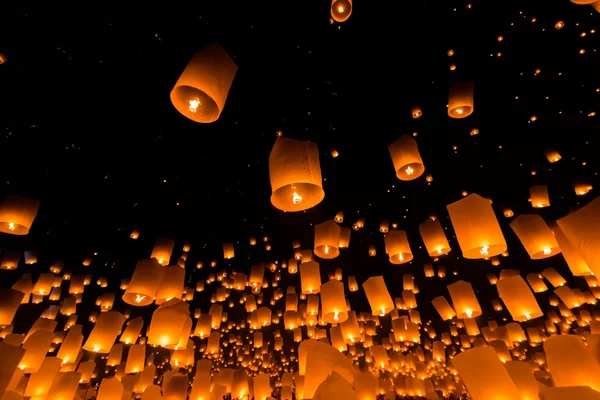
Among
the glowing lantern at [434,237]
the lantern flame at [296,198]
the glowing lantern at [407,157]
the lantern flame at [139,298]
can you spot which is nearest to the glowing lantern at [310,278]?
the glowing lantern at [434,237]

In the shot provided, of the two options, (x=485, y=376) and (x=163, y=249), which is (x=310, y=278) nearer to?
(x=163, y=249)

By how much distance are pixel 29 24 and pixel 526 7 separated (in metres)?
5.07

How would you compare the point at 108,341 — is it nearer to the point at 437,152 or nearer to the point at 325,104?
the point at 325,104

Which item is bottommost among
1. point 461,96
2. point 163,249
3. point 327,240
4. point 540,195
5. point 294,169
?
point 294,169

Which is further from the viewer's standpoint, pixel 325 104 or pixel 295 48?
pixel 325 104

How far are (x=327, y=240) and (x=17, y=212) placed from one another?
3.13 meters

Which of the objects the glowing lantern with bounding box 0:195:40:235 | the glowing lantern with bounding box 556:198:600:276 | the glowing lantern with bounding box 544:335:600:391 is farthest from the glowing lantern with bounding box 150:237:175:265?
the glowing lantern with bounding box 556:198:600:276

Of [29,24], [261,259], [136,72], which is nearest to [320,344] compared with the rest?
[136,72]

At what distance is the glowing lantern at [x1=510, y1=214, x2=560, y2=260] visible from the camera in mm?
3179

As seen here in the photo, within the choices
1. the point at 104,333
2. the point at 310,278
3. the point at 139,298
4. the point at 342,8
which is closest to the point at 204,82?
the point at 342,8

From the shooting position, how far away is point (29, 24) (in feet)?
11.3

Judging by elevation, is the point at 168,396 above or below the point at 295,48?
below

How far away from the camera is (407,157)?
2.96m

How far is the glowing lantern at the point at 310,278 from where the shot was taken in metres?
4.00
